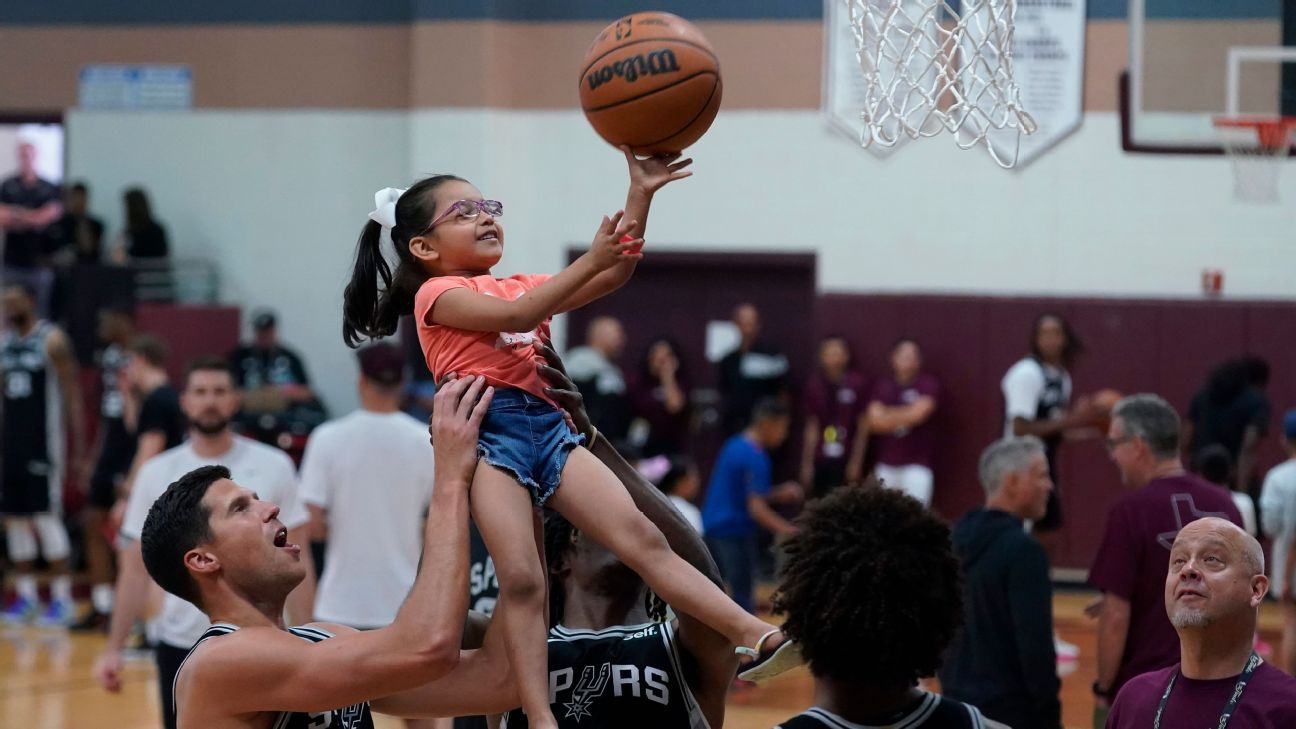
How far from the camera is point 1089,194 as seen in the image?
40.8 ft

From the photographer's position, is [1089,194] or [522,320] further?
[1089,194]

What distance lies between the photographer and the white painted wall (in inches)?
485

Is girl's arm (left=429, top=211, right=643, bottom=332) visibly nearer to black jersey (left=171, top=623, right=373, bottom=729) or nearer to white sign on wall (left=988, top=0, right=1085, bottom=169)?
black jersey (left=171, top=623, right=373, bottom=729)

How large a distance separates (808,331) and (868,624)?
10.8 m

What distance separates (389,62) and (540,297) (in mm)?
11170

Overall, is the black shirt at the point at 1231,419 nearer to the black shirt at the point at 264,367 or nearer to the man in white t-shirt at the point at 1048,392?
the man in white t-shirt at the point at 1048,392

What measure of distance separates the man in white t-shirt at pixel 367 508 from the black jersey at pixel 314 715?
302 cm

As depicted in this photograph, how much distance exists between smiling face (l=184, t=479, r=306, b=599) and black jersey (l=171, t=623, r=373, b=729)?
0.31 feet

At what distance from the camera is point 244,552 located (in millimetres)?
3201

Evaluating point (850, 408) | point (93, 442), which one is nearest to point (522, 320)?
point (850, 408)

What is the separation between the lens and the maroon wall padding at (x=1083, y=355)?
12039 millimetres

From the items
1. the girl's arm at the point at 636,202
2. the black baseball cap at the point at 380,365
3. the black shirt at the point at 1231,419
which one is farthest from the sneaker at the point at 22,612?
the girl's arm at the point at 636,202

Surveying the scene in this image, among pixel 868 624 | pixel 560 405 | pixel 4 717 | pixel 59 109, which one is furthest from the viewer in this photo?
pixel 59 109

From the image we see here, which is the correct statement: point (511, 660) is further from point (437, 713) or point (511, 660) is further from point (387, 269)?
point (387, 269)
